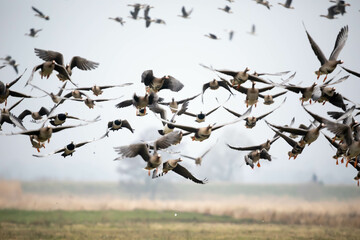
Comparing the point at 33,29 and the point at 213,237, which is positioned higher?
the point at 33,29

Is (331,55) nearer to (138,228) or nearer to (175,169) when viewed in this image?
(175,169)

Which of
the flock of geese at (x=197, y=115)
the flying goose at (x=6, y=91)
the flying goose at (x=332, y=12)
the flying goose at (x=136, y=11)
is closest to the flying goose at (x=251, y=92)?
the flock of geese at (x=197, y=115)

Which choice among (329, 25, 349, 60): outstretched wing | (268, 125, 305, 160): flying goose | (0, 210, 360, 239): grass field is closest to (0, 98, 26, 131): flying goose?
(268, 125, 305, 160): flying goose

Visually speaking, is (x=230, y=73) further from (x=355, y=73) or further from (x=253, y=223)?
(x=253, y=223)

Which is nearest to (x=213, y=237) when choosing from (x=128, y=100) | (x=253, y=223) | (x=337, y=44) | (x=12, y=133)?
(x=253, y=223)


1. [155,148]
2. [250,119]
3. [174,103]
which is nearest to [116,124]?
[174,103]

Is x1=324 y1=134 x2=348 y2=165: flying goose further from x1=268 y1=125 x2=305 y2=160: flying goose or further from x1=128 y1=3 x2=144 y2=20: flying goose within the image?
x1=128 y1=3 x2=144 y2=20: flying goose

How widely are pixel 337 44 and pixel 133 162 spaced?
80747mm

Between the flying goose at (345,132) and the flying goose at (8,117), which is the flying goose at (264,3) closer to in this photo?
the flying goose at (345,132)

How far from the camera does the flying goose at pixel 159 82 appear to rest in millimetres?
10781

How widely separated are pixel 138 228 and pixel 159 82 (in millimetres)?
22718

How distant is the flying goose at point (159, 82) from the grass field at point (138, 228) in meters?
16.5

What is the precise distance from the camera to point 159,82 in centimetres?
1092

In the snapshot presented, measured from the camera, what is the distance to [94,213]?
4016cm
